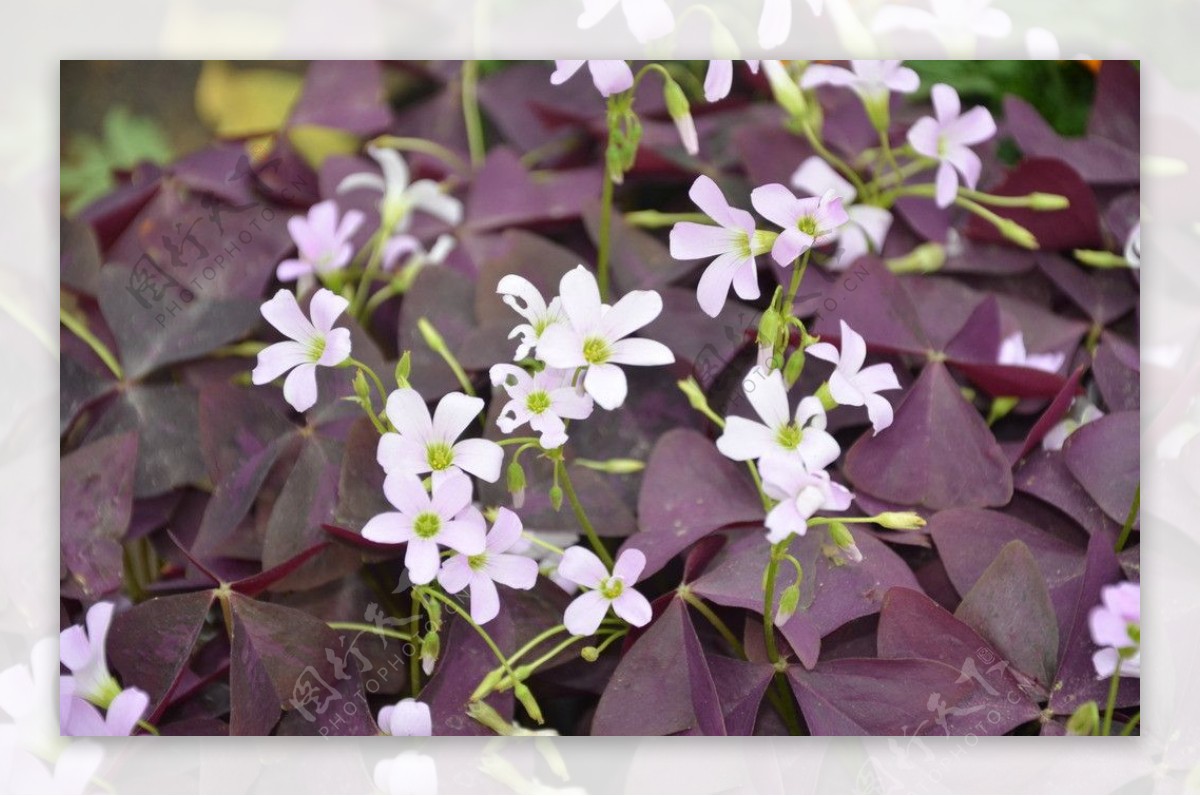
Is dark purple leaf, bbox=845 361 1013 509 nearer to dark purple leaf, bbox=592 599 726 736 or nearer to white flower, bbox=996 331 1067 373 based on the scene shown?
white flower, bbox=996 331 1067 373

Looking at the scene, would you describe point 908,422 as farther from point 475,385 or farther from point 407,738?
point 407,738

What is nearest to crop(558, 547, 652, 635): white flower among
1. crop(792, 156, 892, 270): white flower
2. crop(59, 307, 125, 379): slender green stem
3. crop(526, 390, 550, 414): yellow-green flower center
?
crop(526, 390, 550, 414): yellow-green flower center

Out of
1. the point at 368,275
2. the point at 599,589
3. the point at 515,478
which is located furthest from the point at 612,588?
the point at 368,275

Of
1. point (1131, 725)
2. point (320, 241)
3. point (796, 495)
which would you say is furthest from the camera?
point (320, 241)

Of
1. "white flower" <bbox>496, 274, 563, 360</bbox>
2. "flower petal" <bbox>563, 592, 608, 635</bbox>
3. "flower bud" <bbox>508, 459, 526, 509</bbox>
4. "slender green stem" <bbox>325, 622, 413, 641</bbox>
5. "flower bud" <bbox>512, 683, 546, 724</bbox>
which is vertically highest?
"white flower" <bbox>496, 274, 563, 360</bbox>

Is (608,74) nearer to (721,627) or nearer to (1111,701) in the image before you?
(721,627)

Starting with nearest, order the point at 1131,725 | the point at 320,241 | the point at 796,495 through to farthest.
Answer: the point at 796,495 < the point at 1131,725 < the point at 320,241

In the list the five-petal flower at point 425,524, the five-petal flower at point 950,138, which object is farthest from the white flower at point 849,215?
the five-petal flower at point 425,524
